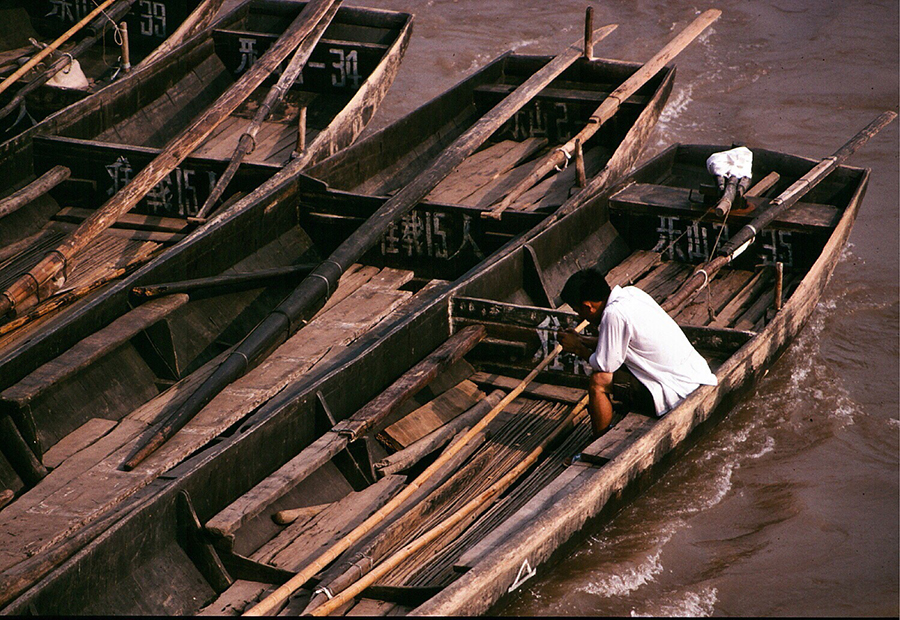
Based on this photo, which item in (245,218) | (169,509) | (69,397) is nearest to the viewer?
(169,509)

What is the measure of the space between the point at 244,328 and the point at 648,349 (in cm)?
286

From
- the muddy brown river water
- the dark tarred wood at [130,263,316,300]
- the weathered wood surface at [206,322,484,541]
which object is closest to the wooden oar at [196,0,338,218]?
the dark tarred wood at [130,263,316,300]

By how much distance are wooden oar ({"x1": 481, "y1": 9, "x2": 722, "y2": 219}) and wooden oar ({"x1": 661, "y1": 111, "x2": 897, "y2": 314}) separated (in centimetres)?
151

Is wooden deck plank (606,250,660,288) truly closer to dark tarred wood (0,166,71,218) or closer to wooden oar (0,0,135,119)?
dark tarred wood (0,166,71,218)

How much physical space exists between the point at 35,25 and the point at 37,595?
30.4 feet

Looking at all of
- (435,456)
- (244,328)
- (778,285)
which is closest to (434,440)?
(435,456)

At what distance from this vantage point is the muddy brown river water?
5977 millimetres

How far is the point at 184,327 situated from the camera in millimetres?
7156

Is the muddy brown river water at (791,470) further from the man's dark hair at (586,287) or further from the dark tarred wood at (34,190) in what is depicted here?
the dark tarred wood at (34,190)

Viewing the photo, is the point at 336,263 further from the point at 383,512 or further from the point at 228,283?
the point at 383,512

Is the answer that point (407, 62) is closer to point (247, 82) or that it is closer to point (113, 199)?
point (247, 82)

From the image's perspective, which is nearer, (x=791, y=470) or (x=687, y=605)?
(x=687, y=605)

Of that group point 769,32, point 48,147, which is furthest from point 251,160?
point 769,32

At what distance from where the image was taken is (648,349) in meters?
6.22
